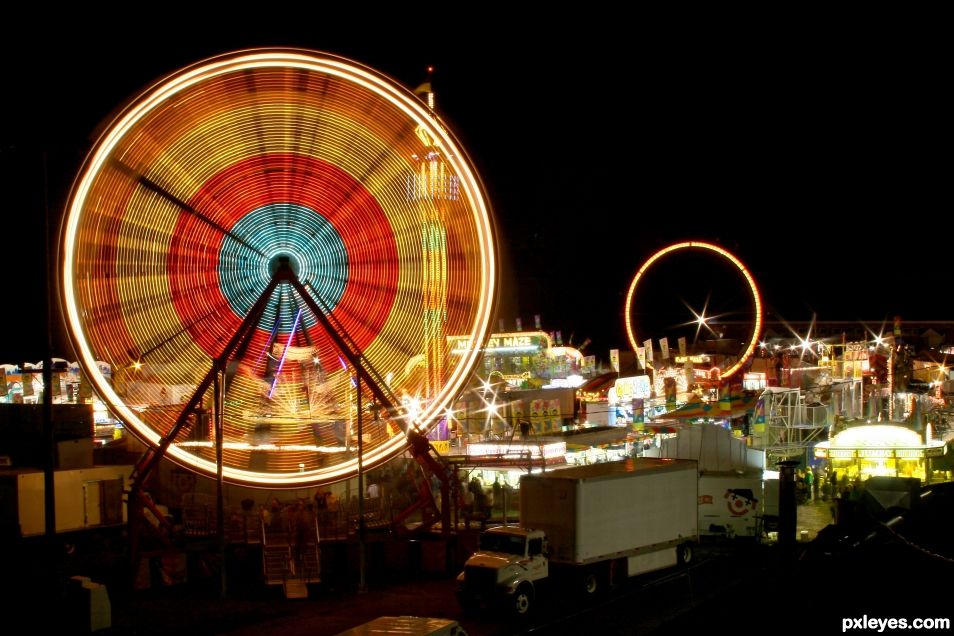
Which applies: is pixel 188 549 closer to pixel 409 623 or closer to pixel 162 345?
pixel 162 345

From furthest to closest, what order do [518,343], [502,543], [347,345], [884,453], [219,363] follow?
[518,343]
[884,453]
[347,345]
[219,363]
[502,543]

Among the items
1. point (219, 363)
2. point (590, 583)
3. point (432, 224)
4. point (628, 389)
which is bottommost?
point (590, 583)

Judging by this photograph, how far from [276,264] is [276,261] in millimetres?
62

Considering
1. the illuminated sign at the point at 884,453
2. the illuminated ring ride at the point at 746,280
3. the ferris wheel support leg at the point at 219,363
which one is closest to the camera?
the ferris wheel support leg at the point at 219,363

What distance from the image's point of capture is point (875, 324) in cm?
6462

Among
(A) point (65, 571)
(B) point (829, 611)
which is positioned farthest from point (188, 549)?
(B) point (829, 611)

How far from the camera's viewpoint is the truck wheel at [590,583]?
651 inches

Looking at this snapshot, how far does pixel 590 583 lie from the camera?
16.6 metres

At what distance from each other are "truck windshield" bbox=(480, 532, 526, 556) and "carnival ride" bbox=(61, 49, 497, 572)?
6.88 feet

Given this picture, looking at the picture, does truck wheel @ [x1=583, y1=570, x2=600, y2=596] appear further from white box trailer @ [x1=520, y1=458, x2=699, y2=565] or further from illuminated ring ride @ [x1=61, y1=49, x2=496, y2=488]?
illuminated ring ride @ [x1=61, y1=49, x2=496, y2=488]

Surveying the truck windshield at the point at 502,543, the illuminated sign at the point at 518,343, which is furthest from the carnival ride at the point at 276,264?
the illuminated sign at the point at 518,343

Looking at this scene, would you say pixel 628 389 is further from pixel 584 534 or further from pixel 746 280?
pixel 584 534
